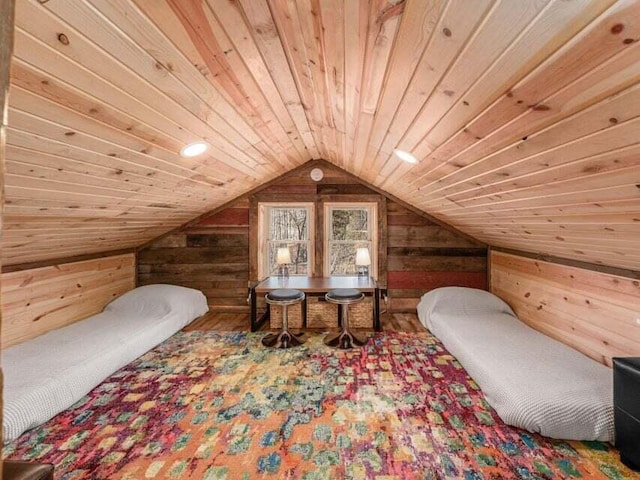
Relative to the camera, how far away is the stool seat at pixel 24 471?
0.53 meters

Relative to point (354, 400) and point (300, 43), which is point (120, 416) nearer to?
point (354, 400)

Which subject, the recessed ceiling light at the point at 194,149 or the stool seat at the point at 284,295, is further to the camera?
the stool seat at the point at 284,295

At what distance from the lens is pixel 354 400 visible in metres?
2.31

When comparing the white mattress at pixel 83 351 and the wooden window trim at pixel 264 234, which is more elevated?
the wooden window trim at pixel 264 234

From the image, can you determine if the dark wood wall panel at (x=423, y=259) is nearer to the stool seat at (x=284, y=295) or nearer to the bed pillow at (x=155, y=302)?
the stool seat at (x=284, y=295)

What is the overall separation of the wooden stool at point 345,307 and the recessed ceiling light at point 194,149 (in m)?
1.89

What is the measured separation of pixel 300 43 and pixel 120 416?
2.56 meters

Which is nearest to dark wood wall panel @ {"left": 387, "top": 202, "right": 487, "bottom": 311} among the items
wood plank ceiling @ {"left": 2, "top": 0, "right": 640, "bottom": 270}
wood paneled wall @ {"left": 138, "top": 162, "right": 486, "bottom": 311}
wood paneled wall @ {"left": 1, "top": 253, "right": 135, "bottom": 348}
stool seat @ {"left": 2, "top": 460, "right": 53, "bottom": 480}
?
wood paneled wall @ {"left": 138, "top": 162, "right": 486, "bottom": 311}

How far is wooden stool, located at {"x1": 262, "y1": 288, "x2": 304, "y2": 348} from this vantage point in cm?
324

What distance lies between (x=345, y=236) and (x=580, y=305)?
8.84ft

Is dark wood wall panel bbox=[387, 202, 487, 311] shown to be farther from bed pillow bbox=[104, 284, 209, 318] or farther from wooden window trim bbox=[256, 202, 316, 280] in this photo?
bed pillow bbox=[104, 284, 209, 318]

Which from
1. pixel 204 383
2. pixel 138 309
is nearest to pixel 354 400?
pixel 204 383

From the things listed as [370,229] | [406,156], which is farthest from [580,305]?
[370,229]

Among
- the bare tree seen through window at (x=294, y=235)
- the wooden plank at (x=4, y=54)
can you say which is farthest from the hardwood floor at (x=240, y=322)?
the wooden plank at (x=4, y=54)
